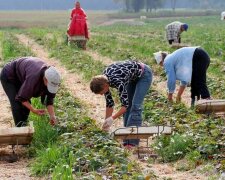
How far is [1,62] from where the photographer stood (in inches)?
635

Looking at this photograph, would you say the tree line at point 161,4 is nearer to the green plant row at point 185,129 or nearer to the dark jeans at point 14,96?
the green plant row at point 185,129

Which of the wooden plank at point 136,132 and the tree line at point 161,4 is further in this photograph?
the tree line at point 161,4

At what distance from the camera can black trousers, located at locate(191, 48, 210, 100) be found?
834 cm

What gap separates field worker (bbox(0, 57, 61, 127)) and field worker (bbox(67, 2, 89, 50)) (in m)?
12.3

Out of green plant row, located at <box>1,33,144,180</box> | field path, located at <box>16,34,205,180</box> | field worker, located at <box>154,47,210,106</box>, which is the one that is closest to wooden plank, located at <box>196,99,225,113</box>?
field worker, located at <box>154,47,210,106</box>

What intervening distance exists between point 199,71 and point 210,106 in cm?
77

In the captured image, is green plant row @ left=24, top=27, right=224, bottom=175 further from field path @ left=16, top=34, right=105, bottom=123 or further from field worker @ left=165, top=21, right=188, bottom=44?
field worker @ left=165, top=21, right=188, bottom=44

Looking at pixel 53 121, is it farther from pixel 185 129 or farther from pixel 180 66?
pixel 180 66

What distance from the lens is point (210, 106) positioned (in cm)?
781

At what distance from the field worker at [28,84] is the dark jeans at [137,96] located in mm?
1029

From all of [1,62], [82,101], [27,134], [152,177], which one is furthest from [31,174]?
[1,62]

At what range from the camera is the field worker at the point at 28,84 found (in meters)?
6.34

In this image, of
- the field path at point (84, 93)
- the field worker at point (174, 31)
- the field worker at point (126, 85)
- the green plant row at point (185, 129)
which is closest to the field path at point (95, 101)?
the field path at point (84, 93)

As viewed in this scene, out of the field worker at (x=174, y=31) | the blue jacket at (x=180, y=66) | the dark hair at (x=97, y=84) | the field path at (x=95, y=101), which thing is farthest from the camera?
the field worker at (x=174, y=31)
